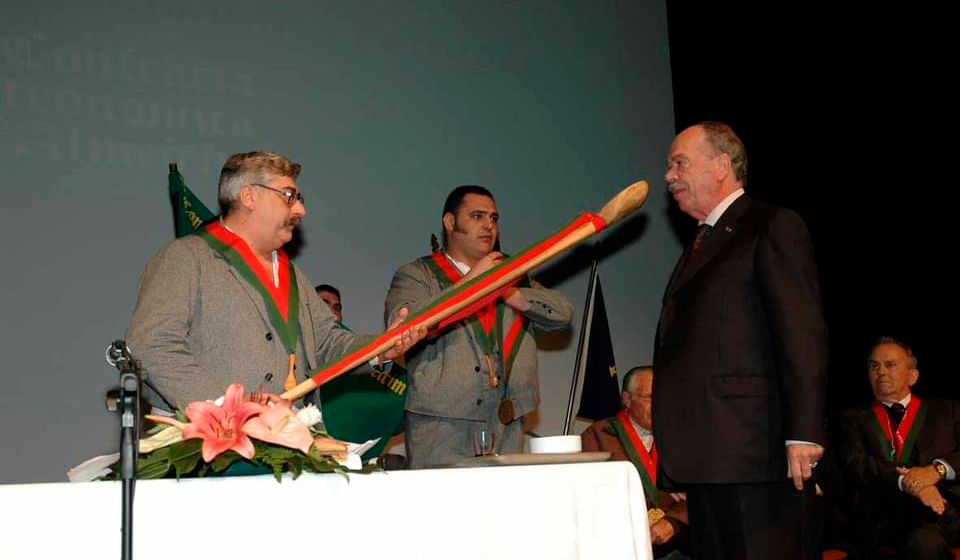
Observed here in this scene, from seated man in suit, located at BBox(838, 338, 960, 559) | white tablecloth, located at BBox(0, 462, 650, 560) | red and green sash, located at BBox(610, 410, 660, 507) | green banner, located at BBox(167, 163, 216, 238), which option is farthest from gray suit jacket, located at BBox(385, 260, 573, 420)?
seated man in suit, located at BBox(838, 338, 960, 559)

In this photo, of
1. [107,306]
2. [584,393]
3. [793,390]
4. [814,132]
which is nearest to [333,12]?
[107,306]

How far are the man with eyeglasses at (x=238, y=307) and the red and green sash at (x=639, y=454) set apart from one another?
6.75 ft

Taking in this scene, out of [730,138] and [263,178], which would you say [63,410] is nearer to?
[263,178]

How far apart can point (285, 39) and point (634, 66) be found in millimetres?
2315

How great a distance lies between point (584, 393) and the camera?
5.02m

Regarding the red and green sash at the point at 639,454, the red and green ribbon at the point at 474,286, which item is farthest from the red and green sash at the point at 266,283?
the red and green sash at the point at 639,454

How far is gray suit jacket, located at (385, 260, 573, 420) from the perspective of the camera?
341 centimetres

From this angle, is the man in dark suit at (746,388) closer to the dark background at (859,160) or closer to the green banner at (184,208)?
the green banner at (184,208)

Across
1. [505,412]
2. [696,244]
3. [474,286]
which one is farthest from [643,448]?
[474,286]

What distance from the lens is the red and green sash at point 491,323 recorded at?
3.56 meters

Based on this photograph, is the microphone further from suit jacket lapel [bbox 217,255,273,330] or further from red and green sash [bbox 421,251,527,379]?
red and green sash [bbox 421,251,527,379]

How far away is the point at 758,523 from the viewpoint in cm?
246

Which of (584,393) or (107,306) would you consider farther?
(584,393)

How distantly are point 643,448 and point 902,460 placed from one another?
60.3 inches
